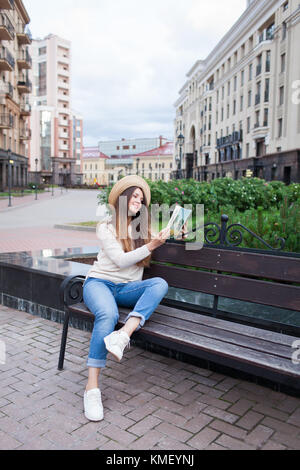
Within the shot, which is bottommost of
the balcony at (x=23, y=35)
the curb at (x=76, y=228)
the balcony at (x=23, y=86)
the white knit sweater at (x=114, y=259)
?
the curb at (x=76, y=228)

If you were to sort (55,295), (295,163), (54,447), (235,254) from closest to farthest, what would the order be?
(54,447)
(235,254)
(55,295)
(295,163)

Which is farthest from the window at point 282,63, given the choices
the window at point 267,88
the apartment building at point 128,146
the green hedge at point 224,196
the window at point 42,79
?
the apartment building at point 128,146

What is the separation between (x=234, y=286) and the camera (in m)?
3.20

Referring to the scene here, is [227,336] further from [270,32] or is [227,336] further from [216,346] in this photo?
[270,32]

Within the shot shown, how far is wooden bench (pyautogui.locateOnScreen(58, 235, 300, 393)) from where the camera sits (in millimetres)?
2516

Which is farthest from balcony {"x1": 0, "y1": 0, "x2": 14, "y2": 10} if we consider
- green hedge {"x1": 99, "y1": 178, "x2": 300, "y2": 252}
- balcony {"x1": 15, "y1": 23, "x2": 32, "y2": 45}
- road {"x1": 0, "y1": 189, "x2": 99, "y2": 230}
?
green hedge {"x1": 99, "y1": 178, "x2": 300, "y2": 252}

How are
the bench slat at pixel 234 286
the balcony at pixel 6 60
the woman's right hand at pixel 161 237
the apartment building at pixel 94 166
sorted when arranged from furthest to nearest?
the apartment building at pixel 94 166, the balcony at pixel 6 60, the woman's right hand at pixel 161 237, the bench slat at pixel 234 286

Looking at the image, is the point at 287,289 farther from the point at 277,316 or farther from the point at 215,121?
the point at 215,121

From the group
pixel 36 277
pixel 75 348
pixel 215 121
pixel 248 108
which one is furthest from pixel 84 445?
pixel 215 121

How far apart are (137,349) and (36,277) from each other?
1527 mm

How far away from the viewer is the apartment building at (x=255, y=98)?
31953mm

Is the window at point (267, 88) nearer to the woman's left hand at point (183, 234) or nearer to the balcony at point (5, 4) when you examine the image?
the balcony at point (5, 4)

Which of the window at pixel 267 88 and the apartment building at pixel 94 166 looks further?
the apartment building at pixel 94 166

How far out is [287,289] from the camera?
2.92 metres
